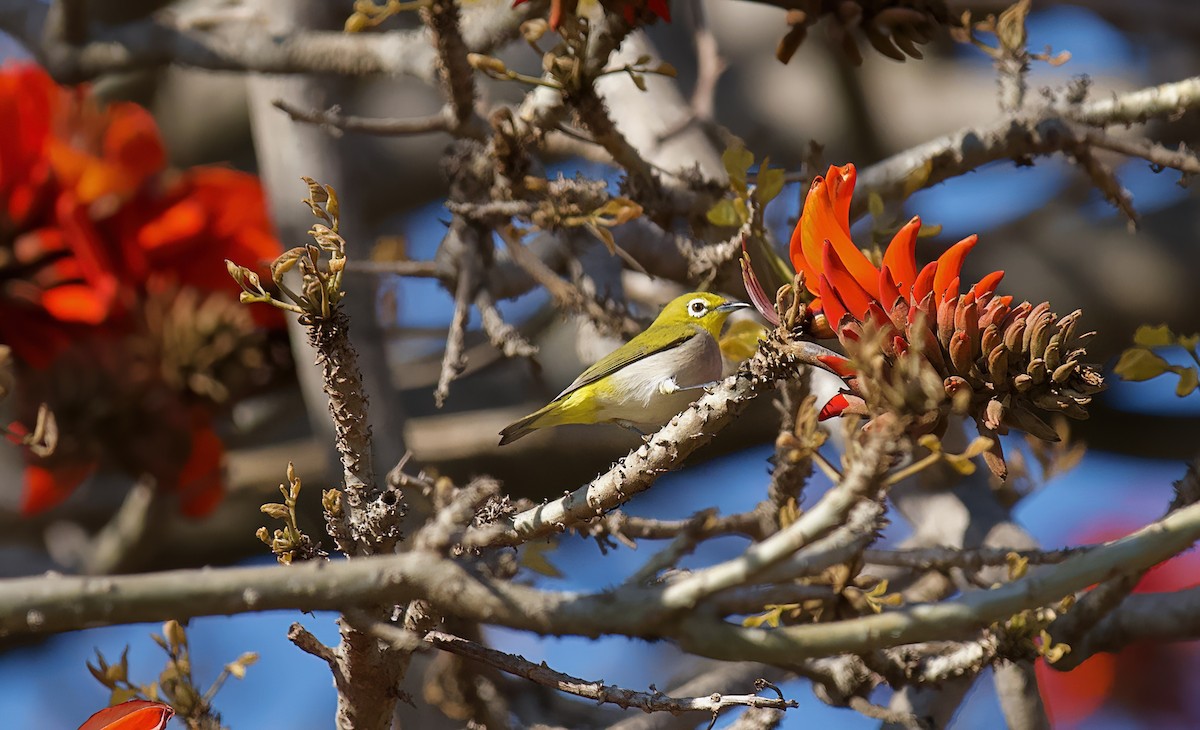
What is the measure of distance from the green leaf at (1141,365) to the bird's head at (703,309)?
57 centimetres

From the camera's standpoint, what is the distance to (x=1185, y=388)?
131 centimetres

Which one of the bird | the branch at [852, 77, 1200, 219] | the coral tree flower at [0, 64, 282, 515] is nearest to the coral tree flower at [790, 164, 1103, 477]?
the bird

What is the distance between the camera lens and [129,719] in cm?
105

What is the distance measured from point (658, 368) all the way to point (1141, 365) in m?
0.67

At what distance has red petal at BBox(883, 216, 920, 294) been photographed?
1.16m

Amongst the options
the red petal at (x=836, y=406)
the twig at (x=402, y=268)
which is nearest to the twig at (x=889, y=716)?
the red petal at (x=836, y=406)

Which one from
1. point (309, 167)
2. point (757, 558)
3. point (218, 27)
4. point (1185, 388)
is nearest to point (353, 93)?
point (218, 27)

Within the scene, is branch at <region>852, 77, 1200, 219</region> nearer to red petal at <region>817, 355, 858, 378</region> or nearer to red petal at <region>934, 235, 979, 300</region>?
red petal at <region>934, 235, 979, 300</region>

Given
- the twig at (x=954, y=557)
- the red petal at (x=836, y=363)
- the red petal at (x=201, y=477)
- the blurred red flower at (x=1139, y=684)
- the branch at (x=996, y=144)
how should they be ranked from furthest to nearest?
the blurred red flower at (x=1139, y=684)
the red petal at (x=201, y=477)
the branch at (x=996, y=144)
the twig at (x=954, y=557)
the red petal at (x=836, y=363)

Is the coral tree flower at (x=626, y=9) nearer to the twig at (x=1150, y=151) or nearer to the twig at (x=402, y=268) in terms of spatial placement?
the twig at (x=402, y=268)

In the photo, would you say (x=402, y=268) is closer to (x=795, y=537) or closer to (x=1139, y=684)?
(x=795, y=537)

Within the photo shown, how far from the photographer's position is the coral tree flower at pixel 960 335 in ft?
3.47

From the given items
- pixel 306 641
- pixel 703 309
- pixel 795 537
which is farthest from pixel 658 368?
pixel 795 537

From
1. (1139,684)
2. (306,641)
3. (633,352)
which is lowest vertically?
(1139,684)
